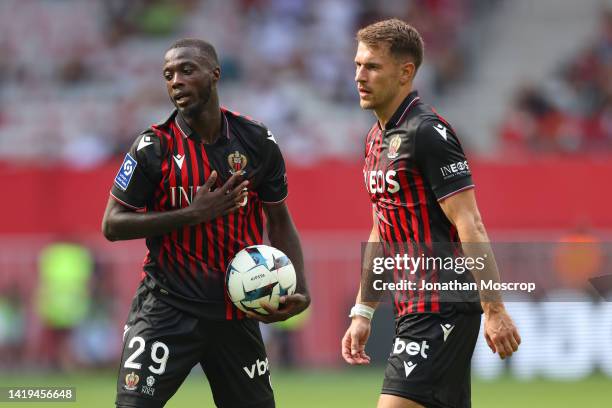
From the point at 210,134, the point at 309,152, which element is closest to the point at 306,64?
the point at 309,152

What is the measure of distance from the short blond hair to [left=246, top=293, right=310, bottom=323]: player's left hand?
1.46m

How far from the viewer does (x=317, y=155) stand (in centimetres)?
1841

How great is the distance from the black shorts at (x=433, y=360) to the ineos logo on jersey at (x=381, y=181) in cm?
69

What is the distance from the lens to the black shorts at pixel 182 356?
648cm

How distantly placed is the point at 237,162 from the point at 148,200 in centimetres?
55

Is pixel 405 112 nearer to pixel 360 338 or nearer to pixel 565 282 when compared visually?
pixel 360 338

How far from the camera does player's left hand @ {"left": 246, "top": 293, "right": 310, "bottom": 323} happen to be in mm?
6621

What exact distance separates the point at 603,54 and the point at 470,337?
569 inches

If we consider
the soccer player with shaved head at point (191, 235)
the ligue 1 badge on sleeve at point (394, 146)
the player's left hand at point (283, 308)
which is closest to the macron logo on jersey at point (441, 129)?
the ligue 1 badge on sleeve at point (394, 146)

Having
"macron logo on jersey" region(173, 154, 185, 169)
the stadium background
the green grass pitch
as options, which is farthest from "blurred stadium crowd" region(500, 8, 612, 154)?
"macron logo on jersey" region(173, 154, 185, 169)

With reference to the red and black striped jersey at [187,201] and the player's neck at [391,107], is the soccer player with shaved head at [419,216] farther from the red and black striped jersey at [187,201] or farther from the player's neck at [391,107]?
the red and black striped jersey at [187,201]

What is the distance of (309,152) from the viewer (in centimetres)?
1869

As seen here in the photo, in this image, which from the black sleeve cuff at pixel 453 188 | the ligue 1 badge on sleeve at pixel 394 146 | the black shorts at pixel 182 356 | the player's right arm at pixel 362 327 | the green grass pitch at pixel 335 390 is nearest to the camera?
the black sleeve cuff at pixel 453 188

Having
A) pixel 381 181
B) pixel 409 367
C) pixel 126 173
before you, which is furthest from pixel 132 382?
pixel 381 181
